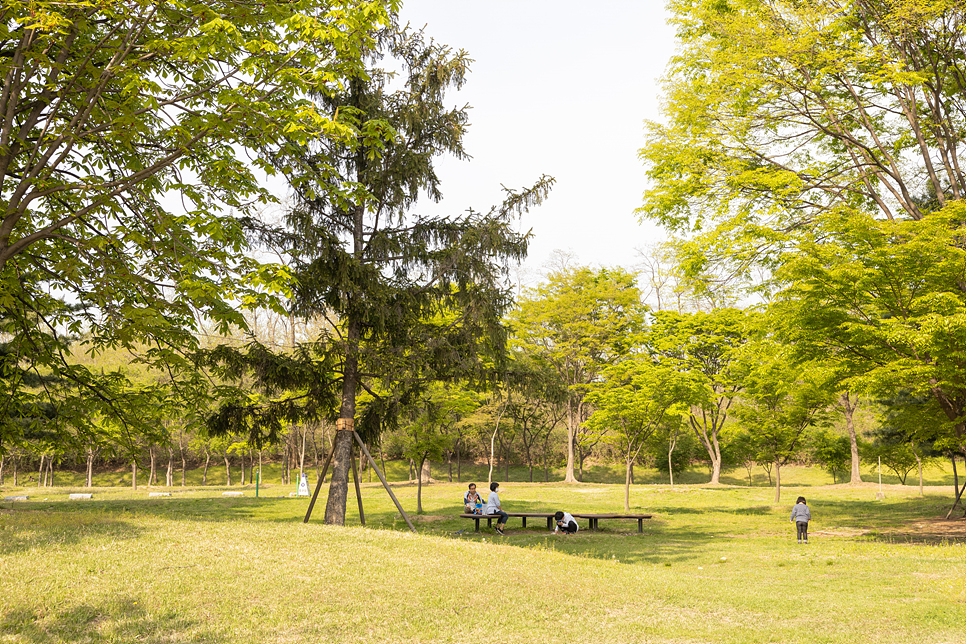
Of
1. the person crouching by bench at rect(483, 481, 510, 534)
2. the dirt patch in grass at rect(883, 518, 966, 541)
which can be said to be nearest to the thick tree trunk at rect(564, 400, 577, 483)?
the dirt patch in grass at rect(883, 518, 966, 541)

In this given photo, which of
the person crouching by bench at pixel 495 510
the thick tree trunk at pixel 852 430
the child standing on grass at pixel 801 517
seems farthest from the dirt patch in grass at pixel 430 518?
the thick tree trunk at pixel 852 430

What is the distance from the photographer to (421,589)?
8102 mm

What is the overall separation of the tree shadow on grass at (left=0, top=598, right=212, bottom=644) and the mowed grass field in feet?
0.06

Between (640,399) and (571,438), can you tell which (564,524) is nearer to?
(640,399)

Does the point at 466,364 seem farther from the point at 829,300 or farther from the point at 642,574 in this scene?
the point at 829,300

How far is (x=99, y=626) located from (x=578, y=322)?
35979mm

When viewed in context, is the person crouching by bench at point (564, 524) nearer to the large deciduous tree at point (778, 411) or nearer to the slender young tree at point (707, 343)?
the large deciduous tree at point (778, 411)

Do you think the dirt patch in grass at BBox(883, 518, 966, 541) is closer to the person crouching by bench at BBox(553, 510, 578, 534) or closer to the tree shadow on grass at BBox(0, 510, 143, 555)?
the person crouching by bench at BBox(553, 510, 578, 534)

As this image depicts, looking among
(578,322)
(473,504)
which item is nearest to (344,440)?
(473,504)

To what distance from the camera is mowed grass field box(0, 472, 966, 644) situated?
6.44 meters

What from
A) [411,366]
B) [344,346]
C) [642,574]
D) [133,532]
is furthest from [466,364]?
[133,532]

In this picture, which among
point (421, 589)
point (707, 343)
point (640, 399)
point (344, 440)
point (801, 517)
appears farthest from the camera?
point (707, 343)

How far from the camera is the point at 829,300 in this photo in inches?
558

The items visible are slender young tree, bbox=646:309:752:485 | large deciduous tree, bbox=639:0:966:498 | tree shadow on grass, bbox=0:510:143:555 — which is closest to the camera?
tree shadow on grass, bbox=0:510:143:555
